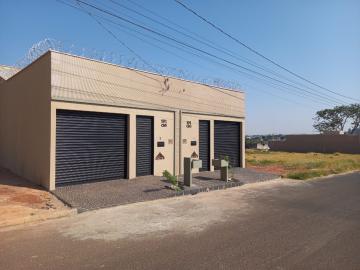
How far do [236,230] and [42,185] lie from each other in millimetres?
7444

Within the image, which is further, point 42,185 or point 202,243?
point 42,185

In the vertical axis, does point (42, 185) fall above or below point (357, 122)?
below

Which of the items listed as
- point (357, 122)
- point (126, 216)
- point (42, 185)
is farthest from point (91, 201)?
point (357, 122)

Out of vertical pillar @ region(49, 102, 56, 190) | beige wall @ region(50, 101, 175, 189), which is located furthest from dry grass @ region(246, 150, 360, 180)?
vertical pillar @ region(49, 102, 56, 190)

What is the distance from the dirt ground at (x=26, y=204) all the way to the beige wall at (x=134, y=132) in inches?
37.5

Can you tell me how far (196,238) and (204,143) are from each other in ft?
35.7

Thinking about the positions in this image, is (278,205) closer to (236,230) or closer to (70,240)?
(236,230)

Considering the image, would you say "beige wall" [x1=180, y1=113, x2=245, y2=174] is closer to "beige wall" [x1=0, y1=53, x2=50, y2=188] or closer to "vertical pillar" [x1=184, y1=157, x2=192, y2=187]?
"vertical pillar" [x1=184, y1=157, x2=192, y2=187]

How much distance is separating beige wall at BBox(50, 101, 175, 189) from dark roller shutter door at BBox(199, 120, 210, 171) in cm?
206

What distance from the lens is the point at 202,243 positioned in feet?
20.2

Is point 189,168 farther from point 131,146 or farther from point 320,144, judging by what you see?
point 320,144

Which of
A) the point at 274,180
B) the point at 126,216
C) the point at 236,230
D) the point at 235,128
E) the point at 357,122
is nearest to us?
the point at 236,230

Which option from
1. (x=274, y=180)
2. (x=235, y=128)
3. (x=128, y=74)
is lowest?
(x=274, y=180)

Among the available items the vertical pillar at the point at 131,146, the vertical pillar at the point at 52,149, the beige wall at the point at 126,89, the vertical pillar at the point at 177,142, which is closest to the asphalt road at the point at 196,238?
the vertical pillar at the point at 52,149
